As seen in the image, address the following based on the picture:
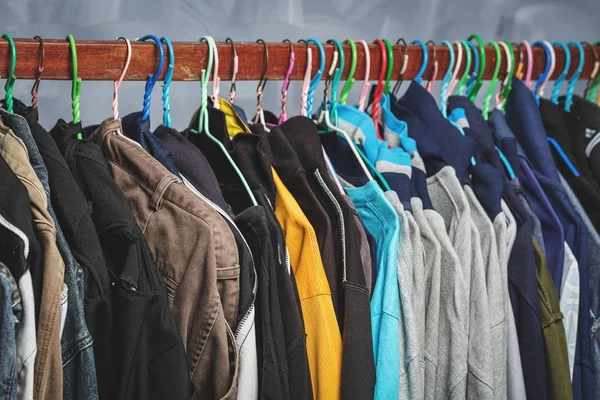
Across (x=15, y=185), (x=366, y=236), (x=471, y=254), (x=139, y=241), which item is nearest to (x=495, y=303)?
(x=471, y=254)

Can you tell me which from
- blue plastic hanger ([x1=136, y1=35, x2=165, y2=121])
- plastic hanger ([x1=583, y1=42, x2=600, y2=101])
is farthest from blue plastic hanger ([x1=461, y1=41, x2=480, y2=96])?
blue plastic hanger ([x1=136, y1=35, x2=165, y2=121])

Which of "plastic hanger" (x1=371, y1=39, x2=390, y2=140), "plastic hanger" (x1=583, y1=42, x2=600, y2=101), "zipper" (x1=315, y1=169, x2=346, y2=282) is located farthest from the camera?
"plastic hanger" (x1=583, y1=42, x2=600, y2=101)

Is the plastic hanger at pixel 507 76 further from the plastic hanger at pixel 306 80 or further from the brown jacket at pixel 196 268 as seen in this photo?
the brown jacket at pixel 196 268

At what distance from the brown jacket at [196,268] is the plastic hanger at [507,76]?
0.74m

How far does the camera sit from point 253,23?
1.70 m

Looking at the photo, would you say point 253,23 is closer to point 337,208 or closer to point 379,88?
point 379,88

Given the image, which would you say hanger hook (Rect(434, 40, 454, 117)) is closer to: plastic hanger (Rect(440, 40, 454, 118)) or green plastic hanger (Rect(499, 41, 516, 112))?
plastic hanger (Rect(440, 40, 454, 118))

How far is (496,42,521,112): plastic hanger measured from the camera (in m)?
1.43

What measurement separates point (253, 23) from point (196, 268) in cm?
91

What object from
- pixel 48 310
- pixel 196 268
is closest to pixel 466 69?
pixel 196 268

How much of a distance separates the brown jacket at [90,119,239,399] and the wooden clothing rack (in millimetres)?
164

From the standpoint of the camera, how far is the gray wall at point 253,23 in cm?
151

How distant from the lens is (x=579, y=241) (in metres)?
1.29

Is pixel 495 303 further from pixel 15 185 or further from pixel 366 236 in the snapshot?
pixel 15 185
